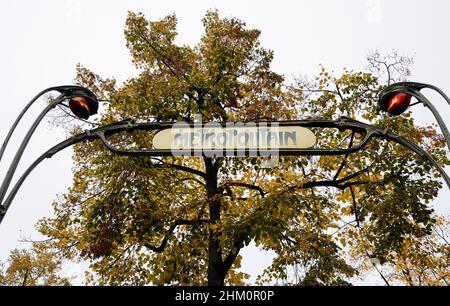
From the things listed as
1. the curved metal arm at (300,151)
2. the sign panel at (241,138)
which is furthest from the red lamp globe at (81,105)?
the sign panel at (241,138)

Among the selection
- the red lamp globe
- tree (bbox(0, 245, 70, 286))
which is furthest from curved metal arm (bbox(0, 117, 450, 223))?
tree (bbox(0, 245, 70, 286))

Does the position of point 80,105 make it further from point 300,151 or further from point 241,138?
point 300,151

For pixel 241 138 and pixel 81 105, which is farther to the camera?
pixel 81 105

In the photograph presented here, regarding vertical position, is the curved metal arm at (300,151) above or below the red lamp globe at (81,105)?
below

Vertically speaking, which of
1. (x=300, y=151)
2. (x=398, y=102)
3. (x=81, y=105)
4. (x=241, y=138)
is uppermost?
(x=81, y=105)

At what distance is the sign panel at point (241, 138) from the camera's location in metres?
3.70

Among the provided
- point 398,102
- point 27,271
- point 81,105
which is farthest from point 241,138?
point 27,271

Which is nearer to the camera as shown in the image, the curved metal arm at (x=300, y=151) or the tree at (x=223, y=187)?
the curved metal arm at (x=300, y=151)

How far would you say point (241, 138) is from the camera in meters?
3.73

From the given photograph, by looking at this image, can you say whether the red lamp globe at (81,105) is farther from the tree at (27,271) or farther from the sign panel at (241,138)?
the tree at (27,271)

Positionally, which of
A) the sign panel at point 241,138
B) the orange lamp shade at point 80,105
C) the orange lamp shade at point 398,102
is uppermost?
the orange lamp shade at point 80,105
